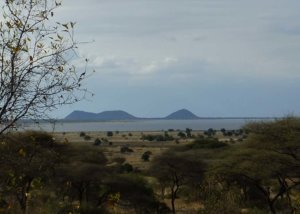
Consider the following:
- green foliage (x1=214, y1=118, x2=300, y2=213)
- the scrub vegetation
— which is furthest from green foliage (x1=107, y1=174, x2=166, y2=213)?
green foliage (x1=214, y1=118, x2=300, y2=213)

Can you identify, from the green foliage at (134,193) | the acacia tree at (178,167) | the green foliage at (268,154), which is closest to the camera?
the green foliage at (268,154)

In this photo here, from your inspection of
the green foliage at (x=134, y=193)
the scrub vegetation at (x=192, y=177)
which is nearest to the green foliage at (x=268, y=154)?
the scrub vegetation at (x=192, y=177)

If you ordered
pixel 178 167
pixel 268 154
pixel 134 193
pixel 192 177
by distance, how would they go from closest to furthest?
pixel 268 154, pixel 134 193, pixel 178 167, pixel 192 177

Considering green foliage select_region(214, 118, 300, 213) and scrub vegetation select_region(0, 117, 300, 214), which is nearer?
scrub vegetation select_region(0, 117, 300, 214)

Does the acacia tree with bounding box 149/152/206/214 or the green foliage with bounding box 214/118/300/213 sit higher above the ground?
the green foliage with bounding box 214/118/300/213

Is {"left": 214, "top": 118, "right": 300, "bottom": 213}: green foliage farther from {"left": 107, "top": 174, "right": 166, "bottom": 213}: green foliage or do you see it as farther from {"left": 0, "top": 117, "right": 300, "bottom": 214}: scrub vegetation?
{"left": 107, "top": 174, "right": 166, "bottom": 213}: green foliage

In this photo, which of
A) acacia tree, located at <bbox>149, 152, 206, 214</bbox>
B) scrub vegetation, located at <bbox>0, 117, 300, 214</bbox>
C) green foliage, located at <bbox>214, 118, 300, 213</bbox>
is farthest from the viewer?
acacia tree, located at <bbox>149, 152, 206, 214</bbox>

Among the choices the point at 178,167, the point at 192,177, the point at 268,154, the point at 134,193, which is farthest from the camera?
the point at 192,177

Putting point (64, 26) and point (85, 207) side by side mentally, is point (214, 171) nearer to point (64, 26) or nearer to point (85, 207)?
point (85, 207)

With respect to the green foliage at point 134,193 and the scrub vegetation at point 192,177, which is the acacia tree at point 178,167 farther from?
the green foliage at point 134,193

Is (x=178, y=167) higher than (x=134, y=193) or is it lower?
higher

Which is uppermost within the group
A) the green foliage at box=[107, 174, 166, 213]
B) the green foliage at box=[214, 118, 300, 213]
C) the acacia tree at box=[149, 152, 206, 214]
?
the green foliage at box=[214, 118, 300, 213]

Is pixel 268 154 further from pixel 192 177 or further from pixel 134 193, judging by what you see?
pixel 192 177

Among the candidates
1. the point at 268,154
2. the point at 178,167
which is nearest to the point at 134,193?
the point at 178,167
